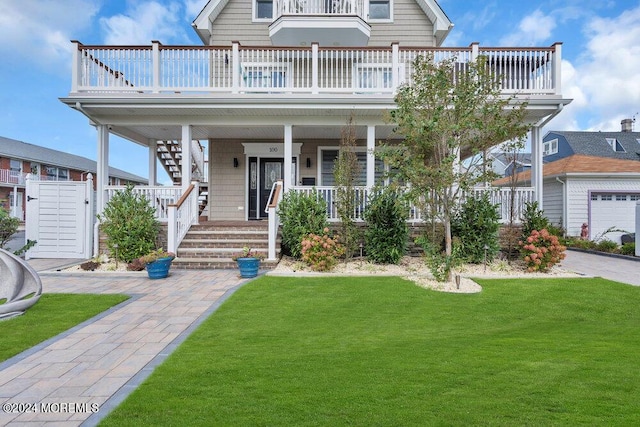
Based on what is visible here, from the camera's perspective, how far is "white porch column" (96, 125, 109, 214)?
9187 mm

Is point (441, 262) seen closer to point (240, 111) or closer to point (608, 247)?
point (240, 111)

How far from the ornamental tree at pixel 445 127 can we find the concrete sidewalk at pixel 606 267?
3806 millimetres

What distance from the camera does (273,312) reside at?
16.0 ft

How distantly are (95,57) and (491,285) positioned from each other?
10.4 meters

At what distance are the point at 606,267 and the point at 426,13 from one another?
961cm

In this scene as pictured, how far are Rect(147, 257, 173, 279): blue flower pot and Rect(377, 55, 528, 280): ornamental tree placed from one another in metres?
4.72

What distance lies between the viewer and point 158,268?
710cm

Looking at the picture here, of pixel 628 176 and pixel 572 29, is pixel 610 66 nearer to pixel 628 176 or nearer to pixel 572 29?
pixel 572 29

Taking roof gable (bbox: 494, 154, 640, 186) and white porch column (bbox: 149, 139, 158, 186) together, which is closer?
white porch column (bbox: 149, 139, 158, 186)

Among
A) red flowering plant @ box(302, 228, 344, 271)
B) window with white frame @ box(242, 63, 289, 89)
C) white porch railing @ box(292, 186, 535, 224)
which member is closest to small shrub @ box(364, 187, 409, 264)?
white porch railing @ box(292, 186, 535, 224)

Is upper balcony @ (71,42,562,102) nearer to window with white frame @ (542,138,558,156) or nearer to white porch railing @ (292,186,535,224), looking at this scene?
white porch railing @ (292,186,535,224)

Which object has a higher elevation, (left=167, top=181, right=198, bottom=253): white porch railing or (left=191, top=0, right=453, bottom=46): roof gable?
(left=191, top=0, right=453, bottom=46): roof gable

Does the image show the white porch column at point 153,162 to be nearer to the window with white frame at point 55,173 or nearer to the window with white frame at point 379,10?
the window with white frame at point 379,10

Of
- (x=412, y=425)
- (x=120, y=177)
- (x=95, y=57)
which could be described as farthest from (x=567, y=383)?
(x=120, y=177)
